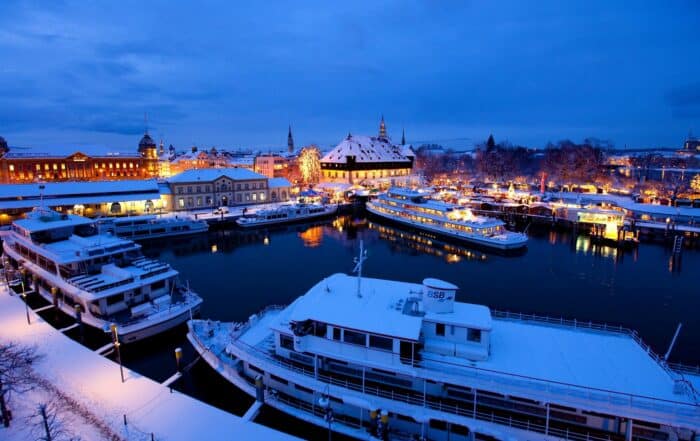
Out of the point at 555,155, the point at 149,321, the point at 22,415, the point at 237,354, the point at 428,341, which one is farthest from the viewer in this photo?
the point at 555,155

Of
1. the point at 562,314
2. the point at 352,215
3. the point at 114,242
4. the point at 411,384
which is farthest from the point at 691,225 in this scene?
the point at 114,242

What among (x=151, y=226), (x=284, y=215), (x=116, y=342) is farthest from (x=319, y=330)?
(x=284, y=215)

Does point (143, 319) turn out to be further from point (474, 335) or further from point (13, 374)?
point (474, 335)

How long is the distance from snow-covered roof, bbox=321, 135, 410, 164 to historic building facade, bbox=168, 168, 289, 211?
1035 inches

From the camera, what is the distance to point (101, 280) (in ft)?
84.0

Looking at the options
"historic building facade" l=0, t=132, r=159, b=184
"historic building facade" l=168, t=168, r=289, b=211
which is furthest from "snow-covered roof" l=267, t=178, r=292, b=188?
"historic building facade" l=0, t=132, r=159, b=184

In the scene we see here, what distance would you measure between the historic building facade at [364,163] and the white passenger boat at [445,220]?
27565mm

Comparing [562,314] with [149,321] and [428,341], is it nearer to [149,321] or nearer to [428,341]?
[428,341]

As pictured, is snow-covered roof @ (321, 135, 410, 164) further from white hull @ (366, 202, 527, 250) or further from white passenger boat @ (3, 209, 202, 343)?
white passenger boat @ (3, 209, 202, 343)

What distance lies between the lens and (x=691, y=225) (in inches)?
2175

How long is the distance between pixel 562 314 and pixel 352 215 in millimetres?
48089

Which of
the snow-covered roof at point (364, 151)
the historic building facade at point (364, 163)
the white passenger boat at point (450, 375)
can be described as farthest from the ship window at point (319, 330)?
the snow-covered roof at point (364, 151)

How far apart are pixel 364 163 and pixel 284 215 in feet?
135

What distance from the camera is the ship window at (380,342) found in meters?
15.8
